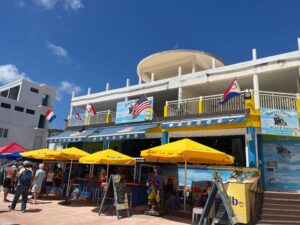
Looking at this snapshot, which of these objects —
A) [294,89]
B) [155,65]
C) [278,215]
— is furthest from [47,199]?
[294,89]

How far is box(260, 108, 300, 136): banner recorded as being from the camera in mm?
12547

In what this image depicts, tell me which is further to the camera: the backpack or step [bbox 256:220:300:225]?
the backpack

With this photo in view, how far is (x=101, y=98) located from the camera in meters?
22.2

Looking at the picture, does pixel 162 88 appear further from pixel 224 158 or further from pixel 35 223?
pixel 35 223

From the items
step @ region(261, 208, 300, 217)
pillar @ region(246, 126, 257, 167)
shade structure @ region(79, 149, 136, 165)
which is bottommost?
step @ region(261, 208, 300, 217)

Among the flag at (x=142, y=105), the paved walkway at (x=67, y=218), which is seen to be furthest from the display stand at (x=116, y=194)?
the flag at (x=142, y=105)

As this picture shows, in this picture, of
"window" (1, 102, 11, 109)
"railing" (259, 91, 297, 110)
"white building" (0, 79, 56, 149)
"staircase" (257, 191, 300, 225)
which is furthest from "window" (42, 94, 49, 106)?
"staircase" (257, 191, 300, 225)

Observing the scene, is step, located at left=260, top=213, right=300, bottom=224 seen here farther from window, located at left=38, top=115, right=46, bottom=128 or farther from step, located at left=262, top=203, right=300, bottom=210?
window, located at left=38, top=115, right=46, bottom=128

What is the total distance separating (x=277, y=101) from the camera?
46.1 ft

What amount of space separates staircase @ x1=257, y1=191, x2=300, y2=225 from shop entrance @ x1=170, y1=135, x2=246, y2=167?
374 centimetres

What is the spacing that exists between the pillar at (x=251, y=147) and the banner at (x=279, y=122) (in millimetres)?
553

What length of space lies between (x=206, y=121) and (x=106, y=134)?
6.73 meters

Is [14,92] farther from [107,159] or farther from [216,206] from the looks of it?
[216,206]

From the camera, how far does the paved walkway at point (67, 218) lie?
8.59 meters
